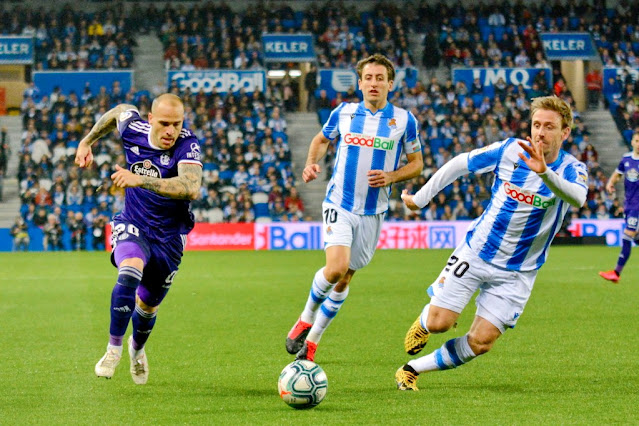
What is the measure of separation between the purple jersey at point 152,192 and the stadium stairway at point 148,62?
26383mm

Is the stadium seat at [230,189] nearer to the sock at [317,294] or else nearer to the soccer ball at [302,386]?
the sock at [317,294]

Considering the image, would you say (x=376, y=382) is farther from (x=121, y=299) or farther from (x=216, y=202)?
(x=216, y=202)

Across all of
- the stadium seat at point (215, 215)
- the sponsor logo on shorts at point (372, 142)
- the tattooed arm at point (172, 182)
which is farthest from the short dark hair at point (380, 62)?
the stadium seat at point (215, 215)

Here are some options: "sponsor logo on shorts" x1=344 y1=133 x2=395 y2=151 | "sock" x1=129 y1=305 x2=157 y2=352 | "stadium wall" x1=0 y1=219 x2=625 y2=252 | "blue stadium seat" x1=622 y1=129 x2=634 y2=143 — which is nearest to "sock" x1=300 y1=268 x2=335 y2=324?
"sponsor logo on shorts" x1=344 y1=133 x2=395 y2=151

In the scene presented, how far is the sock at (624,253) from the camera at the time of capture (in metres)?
15.0

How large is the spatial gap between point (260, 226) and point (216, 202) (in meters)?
1.51

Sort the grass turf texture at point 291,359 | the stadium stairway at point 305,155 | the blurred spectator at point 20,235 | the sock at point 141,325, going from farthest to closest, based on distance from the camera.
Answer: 1. the stadium stairway at point 305,155
2. the blurred spectator at point 20,235
3. the sock at point 141,325
4. the grass turf texture at point 291,359

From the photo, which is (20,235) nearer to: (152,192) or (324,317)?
(324,317)

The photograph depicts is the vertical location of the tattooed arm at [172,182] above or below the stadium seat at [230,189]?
above

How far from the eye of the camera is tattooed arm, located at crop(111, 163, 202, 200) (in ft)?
19.3

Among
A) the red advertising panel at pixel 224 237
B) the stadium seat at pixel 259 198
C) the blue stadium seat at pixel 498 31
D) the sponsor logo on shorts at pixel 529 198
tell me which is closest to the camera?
the sponsor logo on shorts at pixel 529 198

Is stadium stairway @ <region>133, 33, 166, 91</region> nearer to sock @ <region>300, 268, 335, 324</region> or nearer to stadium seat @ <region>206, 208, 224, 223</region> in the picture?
stadium seat @ <region>206, 208, 224, 223</region>

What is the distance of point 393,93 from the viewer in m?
32.4

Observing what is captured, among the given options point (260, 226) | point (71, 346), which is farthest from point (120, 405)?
point (260, 226)
